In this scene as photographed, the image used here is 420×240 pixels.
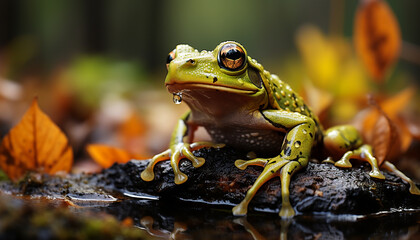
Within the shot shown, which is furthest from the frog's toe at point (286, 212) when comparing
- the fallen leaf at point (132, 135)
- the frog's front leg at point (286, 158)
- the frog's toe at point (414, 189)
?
the fallen leaf at point (132, 135)

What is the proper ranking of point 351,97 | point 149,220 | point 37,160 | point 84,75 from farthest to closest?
point 84,75 < point 351,97 < point 37,160 < point 149,220

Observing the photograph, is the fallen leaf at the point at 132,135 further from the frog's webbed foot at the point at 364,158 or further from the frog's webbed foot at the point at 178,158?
the frog's webbed foot at the point at 364,158

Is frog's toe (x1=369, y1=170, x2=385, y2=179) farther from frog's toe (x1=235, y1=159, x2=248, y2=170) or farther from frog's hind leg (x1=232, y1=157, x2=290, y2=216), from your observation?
frog's toe (x1=235, y1=159, x2=248, y2=170)

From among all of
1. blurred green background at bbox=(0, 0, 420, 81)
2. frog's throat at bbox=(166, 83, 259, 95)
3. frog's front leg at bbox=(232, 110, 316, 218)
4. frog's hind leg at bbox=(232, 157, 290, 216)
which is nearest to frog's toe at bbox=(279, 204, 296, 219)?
frog's front leg at bbox=(232, 110, 316, 218)

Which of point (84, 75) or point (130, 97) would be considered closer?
point (130, 97)

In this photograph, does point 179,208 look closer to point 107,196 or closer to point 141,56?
point 107,196

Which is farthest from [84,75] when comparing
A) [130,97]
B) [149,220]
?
[149,220]

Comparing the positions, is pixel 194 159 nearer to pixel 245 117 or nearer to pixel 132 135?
pixel 245 117
